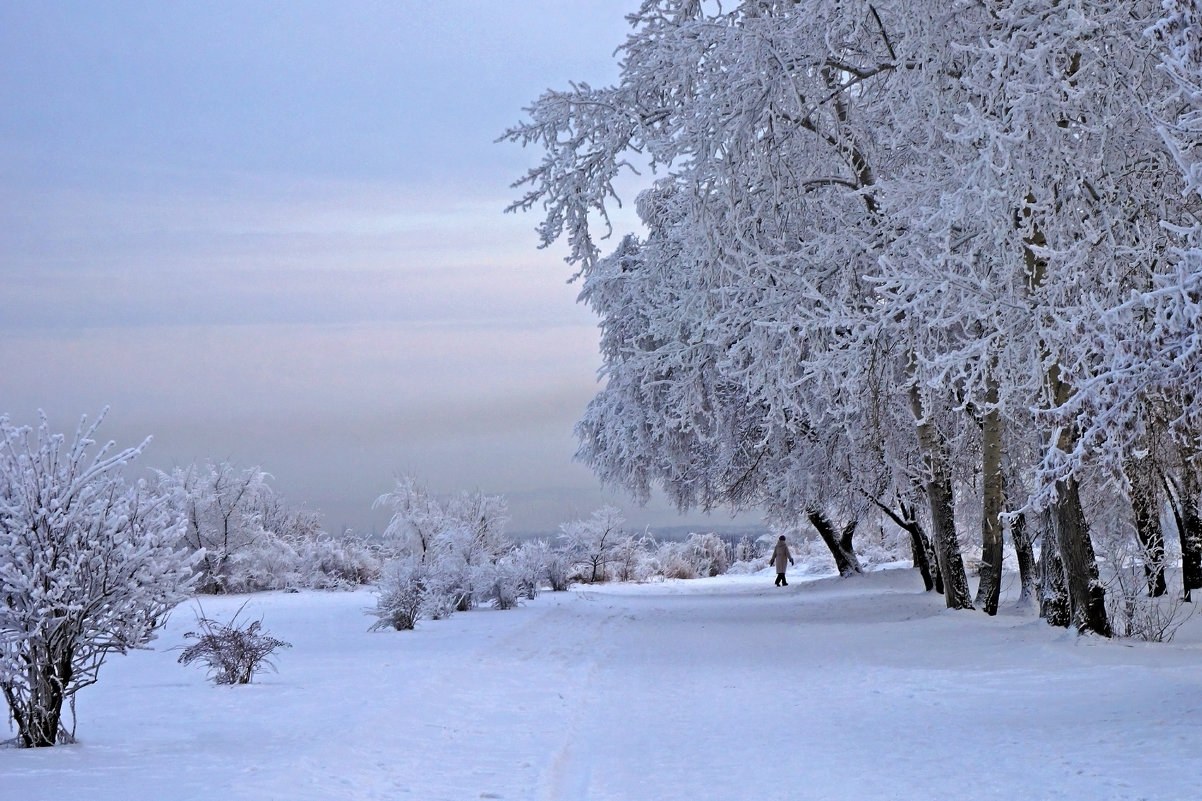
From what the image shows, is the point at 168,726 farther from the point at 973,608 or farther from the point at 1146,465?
the point at 973,608

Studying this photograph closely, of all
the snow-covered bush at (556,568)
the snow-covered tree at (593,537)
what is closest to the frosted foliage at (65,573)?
the snow-covered bush at (556,568)

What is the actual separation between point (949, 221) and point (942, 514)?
910 centimetres

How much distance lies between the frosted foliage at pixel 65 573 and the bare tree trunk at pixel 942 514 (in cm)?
1123

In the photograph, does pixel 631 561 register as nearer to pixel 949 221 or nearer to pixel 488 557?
pixel 488 557

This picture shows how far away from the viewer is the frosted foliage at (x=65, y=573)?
5953 millimetres

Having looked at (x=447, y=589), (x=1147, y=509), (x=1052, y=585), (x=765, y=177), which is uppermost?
(x=765, y=177)

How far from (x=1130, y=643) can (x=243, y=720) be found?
8.20 meters

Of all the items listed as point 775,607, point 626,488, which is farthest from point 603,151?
point 626,488

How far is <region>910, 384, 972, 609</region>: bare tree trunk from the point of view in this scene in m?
14.9

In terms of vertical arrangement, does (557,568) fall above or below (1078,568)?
below

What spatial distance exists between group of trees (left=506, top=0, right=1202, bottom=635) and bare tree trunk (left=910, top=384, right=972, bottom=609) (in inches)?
1.7

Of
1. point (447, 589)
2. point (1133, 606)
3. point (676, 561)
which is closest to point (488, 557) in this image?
point (447, 589)

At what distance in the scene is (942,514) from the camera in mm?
15602

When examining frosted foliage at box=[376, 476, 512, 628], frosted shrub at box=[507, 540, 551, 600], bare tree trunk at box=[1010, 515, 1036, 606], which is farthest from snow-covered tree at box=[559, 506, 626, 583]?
bare tree trunk at box=[1010, 515, 1036, 606]
